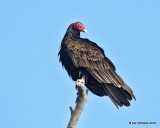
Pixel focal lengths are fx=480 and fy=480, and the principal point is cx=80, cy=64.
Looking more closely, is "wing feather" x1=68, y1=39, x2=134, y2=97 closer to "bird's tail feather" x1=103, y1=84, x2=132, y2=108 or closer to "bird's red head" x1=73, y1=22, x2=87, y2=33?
"bird's tail feather" x1=103, y1=84, x2=132, y2=108

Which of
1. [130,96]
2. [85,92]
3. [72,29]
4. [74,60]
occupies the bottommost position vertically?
[85,92]

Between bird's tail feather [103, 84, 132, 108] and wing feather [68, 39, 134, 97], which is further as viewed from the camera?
wing feather [68, 39, 134, 97]

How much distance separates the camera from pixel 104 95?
8008 millimetres

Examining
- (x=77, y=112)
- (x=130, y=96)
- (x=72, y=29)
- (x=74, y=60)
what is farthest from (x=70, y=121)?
(x=72, y=29)

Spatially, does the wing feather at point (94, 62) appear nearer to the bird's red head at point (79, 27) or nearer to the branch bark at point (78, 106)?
the bird's red head at point (79, 27)

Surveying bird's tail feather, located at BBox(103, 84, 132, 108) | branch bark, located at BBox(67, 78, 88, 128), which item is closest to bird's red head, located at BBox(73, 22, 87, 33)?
bird's tail feather, located at BBox(103, 84, 132, 108)

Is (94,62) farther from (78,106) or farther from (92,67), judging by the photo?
(78,106)

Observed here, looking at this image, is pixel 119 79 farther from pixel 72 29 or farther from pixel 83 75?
pixel 72 29

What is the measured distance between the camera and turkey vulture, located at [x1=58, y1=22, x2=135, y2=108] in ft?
25.5

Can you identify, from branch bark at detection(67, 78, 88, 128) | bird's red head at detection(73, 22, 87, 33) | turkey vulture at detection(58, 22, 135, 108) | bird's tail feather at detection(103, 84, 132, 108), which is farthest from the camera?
bird's red head at detection(73, 22, 87, 33)

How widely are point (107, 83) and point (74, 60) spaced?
0.71 metres

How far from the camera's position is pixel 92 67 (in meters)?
8.17

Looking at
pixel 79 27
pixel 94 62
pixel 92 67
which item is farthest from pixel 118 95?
pixel 79 27

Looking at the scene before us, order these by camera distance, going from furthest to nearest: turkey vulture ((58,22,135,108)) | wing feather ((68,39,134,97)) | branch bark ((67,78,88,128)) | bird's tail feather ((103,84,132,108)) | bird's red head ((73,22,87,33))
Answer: bird's red head ((73,22,87,33))
wing feather ((68,39,134,97))
turkey vulture ((58,22,135,108))
bird's tail feather ((103,84,132,108))
branch bark ((67,78,88,128))
